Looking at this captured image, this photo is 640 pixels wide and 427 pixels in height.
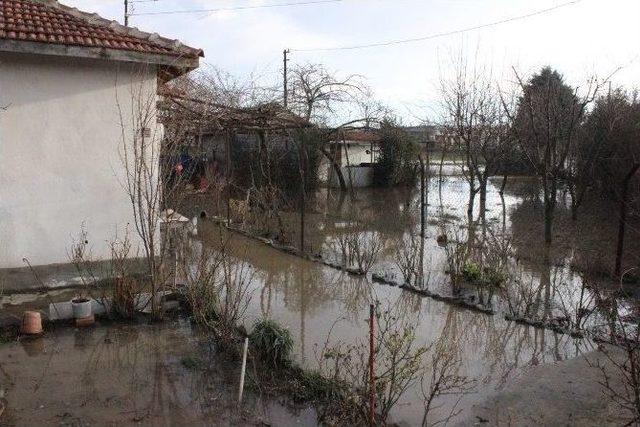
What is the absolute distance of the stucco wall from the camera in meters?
8.14

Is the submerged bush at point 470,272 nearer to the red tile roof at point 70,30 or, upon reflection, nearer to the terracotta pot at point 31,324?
the red tile roof at point 70,30

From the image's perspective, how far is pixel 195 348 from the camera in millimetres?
6535

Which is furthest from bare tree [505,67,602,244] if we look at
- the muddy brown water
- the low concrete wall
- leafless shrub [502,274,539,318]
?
the low concrete wall

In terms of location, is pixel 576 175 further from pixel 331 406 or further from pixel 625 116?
pixel 331 406

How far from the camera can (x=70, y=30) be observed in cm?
850

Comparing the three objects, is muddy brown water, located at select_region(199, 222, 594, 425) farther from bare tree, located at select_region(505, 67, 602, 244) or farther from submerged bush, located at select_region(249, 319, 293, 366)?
bare tree, located at select_region(505, 67, 602, 244)

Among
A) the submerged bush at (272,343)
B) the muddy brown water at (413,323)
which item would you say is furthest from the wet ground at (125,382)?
the muddy brown water at (413,323)

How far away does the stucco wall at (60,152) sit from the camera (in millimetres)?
8141

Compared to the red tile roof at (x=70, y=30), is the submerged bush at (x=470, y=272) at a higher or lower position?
lower

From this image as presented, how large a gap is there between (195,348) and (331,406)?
2.22 metres

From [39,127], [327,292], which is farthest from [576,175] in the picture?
[39,127]

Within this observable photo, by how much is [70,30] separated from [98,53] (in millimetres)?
728

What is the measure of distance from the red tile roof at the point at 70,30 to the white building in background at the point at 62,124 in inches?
0.6

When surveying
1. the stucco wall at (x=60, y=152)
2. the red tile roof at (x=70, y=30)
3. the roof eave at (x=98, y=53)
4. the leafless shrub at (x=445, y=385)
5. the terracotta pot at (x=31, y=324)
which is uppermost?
the red tile roof at (x=70, y=30)
